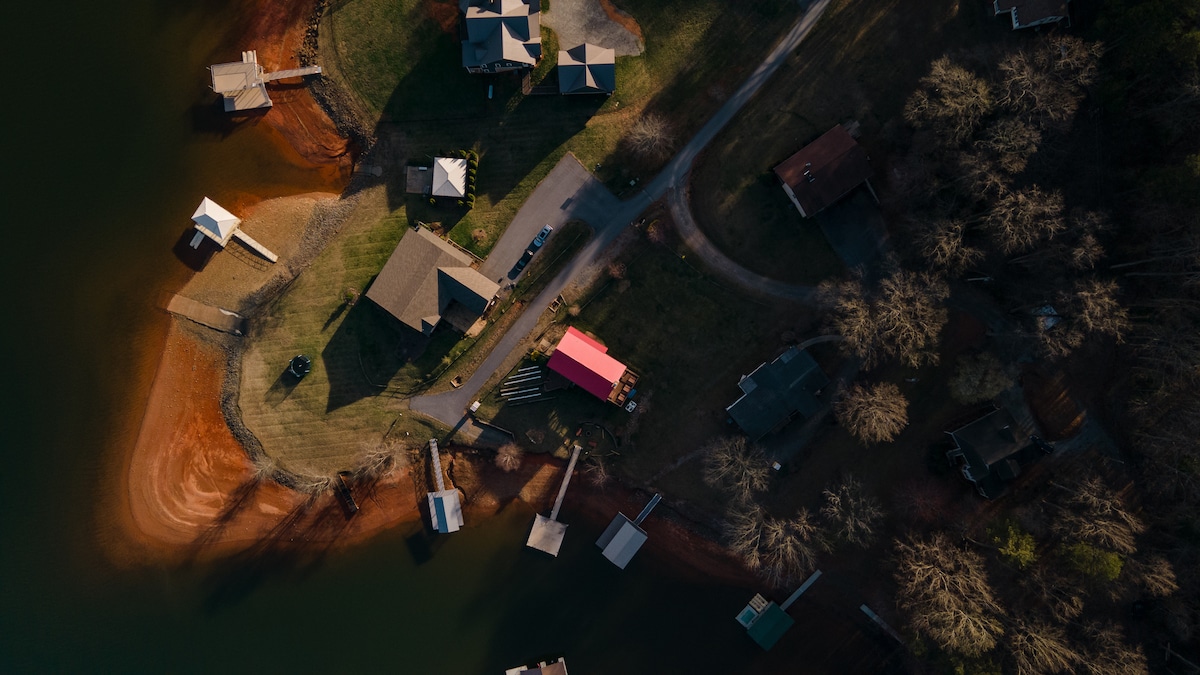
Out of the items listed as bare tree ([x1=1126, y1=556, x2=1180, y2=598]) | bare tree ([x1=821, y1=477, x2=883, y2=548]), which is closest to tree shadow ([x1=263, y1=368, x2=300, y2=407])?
bare tree ([x1=821, y1=477, x2=883, y2=548])

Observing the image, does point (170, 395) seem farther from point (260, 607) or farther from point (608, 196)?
point (608, 196)

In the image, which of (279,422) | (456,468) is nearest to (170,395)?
(279,422)

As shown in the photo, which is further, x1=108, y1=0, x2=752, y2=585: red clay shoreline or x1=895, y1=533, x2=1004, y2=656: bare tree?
x1=108, y1=0, x2=752, y2=585: red clay shoreline

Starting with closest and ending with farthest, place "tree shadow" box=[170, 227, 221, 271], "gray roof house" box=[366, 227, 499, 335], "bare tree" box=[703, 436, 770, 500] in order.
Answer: "bare tree" box=[703, 436, 770, 500] → "gray roof house" box=[366, 227, 499, 335] → "tree shadow" box=[170, 227, 221, 271]

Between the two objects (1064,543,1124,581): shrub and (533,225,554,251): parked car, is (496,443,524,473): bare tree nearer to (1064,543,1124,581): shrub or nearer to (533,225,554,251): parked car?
(533,225,554,251): parked car

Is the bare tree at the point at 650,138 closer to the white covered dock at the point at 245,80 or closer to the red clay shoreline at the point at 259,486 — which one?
the red clay shoreline at the point at 259,486

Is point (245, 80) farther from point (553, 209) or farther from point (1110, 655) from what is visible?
point (1110, 655)

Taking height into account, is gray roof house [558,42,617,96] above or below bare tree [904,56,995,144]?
above

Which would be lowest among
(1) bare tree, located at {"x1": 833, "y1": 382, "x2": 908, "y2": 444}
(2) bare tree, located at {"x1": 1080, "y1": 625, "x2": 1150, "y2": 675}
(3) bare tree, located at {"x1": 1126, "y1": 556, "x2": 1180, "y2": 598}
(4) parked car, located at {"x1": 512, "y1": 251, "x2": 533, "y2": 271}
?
(2) bare tree, located at {"x1": 1080, "y1": 625, "x2": 1150, "y2": 675}
